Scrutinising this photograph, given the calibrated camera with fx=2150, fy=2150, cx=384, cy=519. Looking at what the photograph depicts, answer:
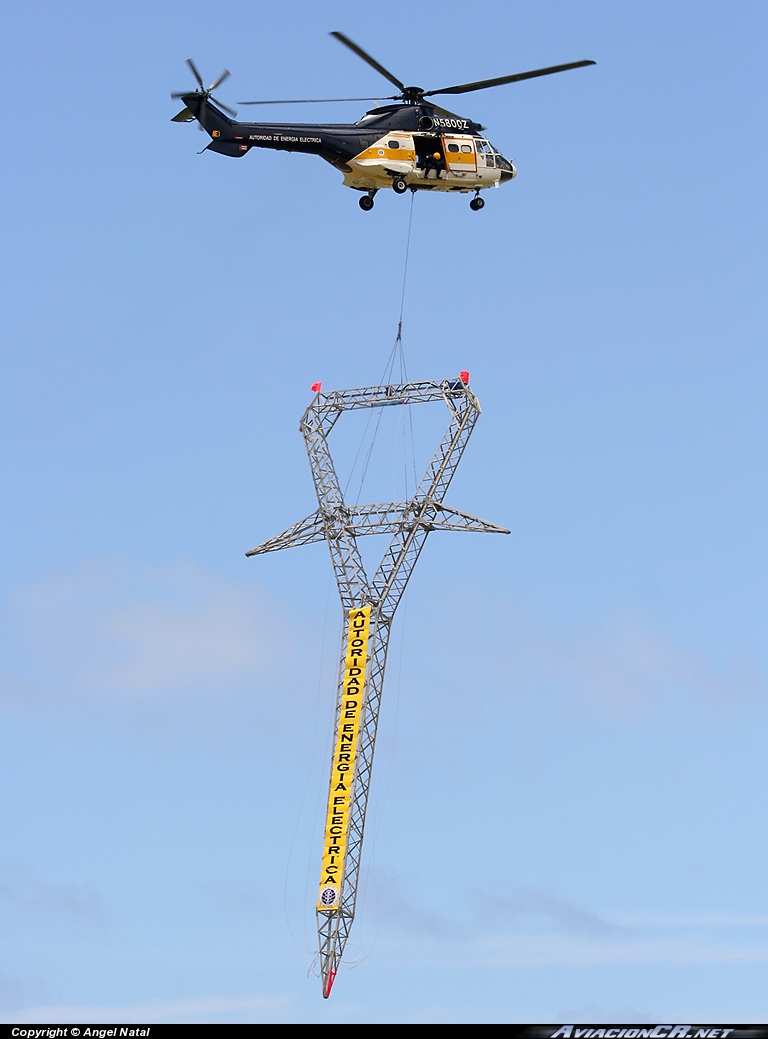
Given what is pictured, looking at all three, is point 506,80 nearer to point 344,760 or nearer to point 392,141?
point 392,141

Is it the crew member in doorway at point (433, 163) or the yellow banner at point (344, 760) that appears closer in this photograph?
the yellow banner at point (344, 760)

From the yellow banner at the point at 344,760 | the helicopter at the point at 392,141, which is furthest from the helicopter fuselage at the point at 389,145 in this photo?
the yellow banner at the point at 344,760

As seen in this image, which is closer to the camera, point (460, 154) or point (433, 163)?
point (433, 163)

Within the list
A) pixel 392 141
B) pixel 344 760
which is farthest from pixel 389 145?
pixel 344 760

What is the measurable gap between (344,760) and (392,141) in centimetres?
3295

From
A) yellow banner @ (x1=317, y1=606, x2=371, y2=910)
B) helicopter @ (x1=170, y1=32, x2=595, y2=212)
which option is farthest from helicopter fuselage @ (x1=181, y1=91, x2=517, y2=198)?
yellow banner @ (x1=317, y1=606, x2=371, y2=910)

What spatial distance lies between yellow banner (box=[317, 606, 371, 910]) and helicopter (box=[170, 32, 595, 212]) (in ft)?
75.9

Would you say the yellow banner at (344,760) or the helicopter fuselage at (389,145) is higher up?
→ the helicopter fuselage at (389,145)

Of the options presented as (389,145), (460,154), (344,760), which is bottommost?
(344,760)

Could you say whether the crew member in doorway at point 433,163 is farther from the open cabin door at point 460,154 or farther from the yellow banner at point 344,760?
the yellow banner at point 344,760

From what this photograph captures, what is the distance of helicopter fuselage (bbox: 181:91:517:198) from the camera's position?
10956 centimetres

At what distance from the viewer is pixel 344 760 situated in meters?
115

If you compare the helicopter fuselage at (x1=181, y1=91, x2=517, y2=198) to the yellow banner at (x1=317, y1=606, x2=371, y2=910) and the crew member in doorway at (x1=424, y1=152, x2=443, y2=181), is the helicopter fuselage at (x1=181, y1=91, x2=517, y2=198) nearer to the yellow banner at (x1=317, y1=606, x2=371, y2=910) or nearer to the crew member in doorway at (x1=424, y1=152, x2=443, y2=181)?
the crew member in doorway at (x1=424, y1=152, x2=443, y2=181)

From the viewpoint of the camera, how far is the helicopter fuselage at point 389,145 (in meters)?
110
